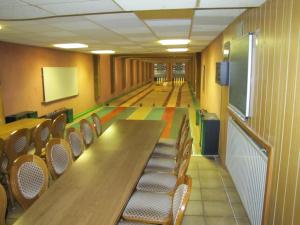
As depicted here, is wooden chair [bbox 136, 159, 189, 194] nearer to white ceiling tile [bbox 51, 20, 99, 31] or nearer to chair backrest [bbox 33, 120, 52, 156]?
chair backrest [bbox 33, 120, 52, 156]

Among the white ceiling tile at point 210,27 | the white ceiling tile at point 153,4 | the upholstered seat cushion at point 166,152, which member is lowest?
the upholstered seat cushion at point 166,152

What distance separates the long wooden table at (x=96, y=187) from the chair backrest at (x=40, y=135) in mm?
1092

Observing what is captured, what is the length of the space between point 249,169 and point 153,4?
1.90 m

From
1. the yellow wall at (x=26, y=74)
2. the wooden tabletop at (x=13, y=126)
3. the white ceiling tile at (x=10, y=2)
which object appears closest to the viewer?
the white ceiling tile at (x=10, y=2)

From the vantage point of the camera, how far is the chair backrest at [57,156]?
2623 mm

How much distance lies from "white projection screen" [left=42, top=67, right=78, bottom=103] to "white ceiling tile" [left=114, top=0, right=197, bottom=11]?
217 inches

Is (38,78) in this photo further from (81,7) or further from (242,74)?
(242,74)

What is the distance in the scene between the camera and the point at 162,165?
3.34m

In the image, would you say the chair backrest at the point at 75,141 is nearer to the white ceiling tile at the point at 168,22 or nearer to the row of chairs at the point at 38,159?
the row of chairs at the point at 38,159

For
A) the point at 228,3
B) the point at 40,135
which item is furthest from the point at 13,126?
the point at 228,3

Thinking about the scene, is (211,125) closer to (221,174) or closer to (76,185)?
(221,174)

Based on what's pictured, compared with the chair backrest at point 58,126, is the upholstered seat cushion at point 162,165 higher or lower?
lower

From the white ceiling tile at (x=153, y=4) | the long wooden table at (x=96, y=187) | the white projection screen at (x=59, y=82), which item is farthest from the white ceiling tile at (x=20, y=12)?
the white projection screen at (x=59, y=82)

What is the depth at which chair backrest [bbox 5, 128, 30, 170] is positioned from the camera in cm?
329
